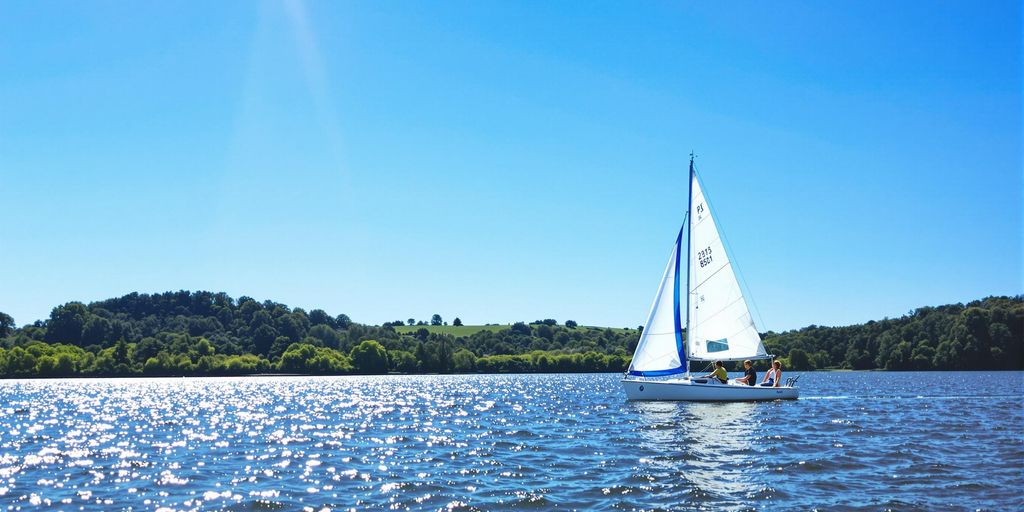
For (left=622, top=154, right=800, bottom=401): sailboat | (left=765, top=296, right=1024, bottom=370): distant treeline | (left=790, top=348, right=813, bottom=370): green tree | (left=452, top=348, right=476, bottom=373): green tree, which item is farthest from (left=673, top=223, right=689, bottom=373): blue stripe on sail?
(left=452, top=348, right=476, bottom=373): green tree

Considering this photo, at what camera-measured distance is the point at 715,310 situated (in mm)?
53344

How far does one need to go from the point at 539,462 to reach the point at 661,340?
2866 cm

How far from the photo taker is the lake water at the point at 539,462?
19688 millimetres

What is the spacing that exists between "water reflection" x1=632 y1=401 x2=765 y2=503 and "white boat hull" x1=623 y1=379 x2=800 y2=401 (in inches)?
89.7

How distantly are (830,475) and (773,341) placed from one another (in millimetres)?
170933

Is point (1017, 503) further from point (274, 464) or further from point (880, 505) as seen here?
point (274, 464)

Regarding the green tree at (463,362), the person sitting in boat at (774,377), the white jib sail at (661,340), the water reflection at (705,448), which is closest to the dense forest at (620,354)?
the green tree at (463,362)

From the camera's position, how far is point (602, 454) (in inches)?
1080

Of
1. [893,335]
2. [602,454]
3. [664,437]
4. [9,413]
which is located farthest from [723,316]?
[893,335]

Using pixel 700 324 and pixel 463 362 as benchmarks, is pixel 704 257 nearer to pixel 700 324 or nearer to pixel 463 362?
pixel 700 324

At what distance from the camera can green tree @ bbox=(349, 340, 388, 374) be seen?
19000 centimetres

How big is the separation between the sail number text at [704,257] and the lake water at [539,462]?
1106 centimetres

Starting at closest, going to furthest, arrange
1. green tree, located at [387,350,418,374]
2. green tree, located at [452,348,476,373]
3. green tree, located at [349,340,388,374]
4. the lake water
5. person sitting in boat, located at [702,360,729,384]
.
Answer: the lake water, person sitting in boat, located at [702,360,729,384], green tree, located at [349,340,388,374], green tree, located at [387,350,418,374], green tree, located at [452,348,476,373]

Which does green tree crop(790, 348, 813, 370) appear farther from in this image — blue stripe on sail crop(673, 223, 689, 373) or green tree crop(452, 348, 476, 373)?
blue stripe on sail crop(673, 223, 689, 373)
